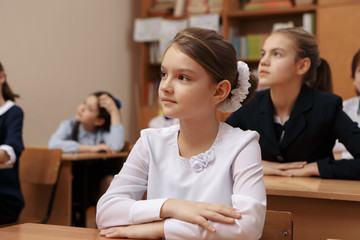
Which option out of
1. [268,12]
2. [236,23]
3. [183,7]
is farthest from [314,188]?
[183,7]

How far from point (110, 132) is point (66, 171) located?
0.85 metres

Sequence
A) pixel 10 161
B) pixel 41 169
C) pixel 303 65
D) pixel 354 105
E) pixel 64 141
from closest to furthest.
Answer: pixel 303 65 < pixel 10 161 < pixel 41 169 < pixel 354 105 < pixel 64 141

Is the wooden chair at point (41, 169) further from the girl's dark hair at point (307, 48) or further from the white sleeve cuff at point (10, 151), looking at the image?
the girl's dark hair at point (307, 48)

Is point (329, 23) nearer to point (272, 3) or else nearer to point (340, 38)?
point (340, 38)

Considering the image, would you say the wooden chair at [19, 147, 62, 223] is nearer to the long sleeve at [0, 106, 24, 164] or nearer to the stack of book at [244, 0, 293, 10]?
the long sleeve at [0, 106, 24, 164]

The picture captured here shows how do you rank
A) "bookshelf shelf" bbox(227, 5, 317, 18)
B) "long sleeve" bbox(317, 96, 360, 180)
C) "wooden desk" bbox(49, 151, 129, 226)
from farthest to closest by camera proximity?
"bookshelf shelf" bbox(227, 5, 317, 18) < "wooden desk" bbox(49, 151, 129, 226) < "long sleeve" bbox(317, 96, 360, 180)

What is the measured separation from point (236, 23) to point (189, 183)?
4.33 meters

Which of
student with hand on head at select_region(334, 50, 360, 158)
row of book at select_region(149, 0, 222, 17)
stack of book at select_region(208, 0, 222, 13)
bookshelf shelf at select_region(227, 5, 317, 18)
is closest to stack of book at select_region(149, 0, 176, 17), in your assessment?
row of book at select_region(149, 0, 222, 17)

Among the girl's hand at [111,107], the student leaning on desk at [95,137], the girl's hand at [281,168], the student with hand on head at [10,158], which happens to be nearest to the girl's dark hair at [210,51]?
the girl's hand at [281,168]

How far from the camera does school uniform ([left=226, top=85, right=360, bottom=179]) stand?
6.73ft

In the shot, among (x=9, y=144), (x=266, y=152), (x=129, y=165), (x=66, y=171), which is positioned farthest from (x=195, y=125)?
(x=66, y=171)

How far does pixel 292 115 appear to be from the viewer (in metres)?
2.07

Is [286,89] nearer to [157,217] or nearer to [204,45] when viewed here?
[204,45]

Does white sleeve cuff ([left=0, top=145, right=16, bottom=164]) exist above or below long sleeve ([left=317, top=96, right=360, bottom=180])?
below
